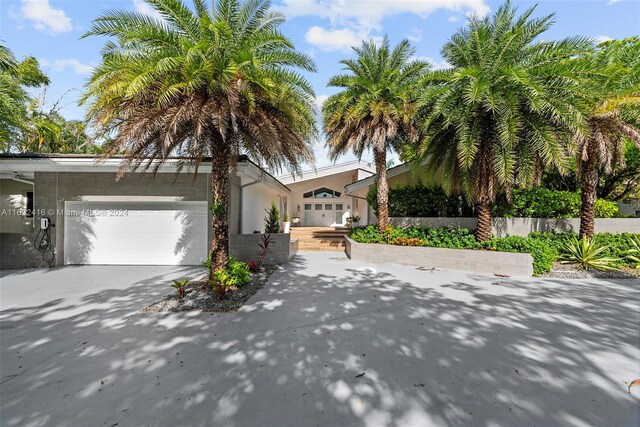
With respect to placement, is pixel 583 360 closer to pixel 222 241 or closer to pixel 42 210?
pixel 222 241

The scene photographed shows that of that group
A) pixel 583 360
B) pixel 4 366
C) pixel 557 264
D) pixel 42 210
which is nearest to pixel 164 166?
pixel 42 210

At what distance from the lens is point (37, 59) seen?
11.9 meters

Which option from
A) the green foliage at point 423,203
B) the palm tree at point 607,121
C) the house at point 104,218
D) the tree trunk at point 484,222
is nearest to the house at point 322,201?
the green foliage at point 423,203

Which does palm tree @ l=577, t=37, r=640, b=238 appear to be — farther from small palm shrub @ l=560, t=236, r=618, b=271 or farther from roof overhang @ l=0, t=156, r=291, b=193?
roof overhang @ l=0, t=156, r=291, b=193

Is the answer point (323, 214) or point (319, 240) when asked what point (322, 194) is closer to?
point (323, 214)

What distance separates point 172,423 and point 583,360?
497 cm

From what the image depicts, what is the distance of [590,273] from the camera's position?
8.43 metres

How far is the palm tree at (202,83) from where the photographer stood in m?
5.65

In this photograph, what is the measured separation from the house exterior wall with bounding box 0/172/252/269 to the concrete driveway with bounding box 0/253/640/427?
12.6ft

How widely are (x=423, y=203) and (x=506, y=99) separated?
18.3ft

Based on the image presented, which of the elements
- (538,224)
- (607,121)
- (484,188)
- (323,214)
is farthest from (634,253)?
(323,214)

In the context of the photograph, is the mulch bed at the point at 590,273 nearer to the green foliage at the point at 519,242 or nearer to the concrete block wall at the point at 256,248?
the green foliage at the point at 519,242

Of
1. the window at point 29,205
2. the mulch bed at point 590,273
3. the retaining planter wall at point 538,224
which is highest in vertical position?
the window at point 29,205

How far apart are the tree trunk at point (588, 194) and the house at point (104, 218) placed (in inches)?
449
